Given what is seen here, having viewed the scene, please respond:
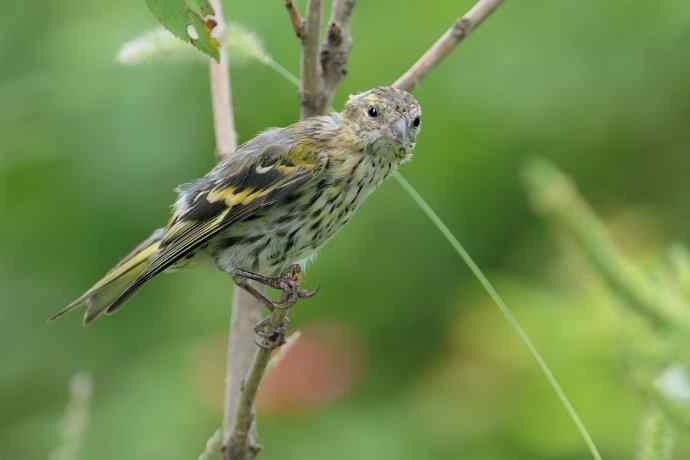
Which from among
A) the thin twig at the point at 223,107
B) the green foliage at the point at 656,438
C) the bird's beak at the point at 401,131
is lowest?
the green foliage at the point at 656,438

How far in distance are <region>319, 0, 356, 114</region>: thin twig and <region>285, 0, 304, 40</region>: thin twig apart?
23cm

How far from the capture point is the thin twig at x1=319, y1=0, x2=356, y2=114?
8.33 feet

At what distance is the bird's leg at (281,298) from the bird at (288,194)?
0.34ft

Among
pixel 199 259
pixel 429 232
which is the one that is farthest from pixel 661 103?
pixel 199 259

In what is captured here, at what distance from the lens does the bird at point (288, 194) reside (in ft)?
9.76

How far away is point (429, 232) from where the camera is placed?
4.15 meters

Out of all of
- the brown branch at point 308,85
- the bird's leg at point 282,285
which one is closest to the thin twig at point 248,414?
the brown branch at point 308,85

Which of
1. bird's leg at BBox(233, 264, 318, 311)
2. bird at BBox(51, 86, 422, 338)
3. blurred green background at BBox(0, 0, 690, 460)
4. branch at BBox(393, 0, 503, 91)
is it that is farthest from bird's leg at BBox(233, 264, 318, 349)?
blurred green background at BBox(0, 0, 690, 460)

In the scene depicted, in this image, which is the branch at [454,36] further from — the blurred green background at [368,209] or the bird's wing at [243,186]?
the blurred green background at [368,209]

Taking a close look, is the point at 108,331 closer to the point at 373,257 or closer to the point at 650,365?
the point at 373,257

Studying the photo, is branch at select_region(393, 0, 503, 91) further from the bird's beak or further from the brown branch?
the bird's beak

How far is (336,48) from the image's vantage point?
2.56 m

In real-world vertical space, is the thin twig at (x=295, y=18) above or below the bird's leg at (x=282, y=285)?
above

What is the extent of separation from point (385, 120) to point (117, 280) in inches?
32.7
